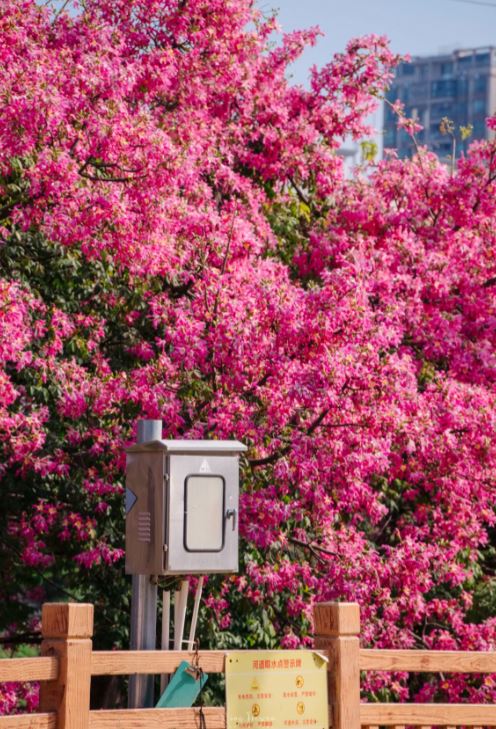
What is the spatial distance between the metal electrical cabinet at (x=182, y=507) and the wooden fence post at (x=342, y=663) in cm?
54

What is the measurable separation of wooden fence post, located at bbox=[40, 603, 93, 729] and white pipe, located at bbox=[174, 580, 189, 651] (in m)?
0.68

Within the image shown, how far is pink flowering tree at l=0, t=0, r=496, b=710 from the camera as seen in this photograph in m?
8.25

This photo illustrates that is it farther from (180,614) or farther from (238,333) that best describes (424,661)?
(238,333)

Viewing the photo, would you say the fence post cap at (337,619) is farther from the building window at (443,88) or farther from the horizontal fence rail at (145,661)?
the building window at (443,88)

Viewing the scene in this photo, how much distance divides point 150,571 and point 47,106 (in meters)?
3.58

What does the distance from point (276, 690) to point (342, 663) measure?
391 millimetres

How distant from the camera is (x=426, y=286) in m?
10.1

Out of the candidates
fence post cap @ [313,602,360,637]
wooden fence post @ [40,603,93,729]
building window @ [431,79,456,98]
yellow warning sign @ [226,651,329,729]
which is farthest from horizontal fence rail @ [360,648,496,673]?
building window @ [431,79,456,98]

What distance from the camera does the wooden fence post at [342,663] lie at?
5965mm

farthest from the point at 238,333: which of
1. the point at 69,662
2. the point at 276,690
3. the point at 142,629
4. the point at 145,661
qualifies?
the point at 69,662

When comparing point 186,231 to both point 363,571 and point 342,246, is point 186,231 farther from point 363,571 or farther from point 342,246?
point 363,571

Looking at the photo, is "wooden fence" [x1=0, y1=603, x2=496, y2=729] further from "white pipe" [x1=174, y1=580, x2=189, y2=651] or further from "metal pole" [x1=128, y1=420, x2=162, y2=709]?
"white pipe" [x1=174, y1=580, x2=189, y2=651]

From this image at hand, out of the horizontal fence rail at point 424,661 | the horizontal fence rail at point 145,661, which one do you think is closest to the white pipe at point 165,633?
the horizontal fence rail at point 145,661

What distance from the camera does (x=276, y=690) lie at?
575cm
